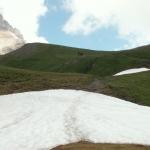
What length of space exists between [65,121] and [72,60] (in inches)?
3868

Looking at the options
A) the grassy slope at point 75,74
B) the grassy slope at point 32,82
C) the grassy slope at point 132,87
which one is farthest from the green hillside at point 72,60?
the grassy slope at point 32,82

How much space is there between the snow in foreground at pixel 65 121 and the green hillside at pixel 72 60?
59.6m

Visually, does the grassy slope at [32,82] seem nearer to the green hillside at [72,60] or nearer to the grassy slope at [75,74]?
the grassy slope at [75,74]

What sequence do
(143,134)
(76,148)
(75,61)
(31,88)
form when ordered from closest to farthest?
(76,148)
(143,134)
(31,88)
(75,61)

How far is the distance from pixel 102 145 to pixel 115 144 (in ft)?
4.78

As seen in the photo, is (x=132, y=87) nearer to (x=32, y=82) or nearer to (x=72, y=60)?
(x=32, y=82)

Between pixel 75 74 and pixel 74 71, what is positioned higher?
pixel 74 71

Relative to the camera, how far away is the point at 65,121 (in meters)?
42.7

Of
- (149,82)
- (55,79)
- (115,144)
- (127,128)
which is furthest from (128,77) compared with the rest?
(115,144)

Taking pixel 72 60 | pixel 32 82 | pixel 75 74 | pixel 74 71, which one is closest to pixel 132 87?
pixel 32 82

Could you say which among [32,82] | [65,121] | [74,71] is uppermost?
[74,71]

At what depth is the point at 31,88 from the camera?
7038 centimetres

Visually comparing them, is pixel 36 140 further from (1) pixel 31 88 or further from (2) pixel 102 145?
(1) pixel 31 88

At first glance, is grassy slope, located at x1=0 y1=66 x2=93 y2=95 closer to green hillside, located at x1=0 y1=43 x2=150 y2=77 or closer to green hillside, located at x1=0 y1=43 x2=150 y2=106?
green hillside, located at x1=0 y1=43 x2=150 y2=106
